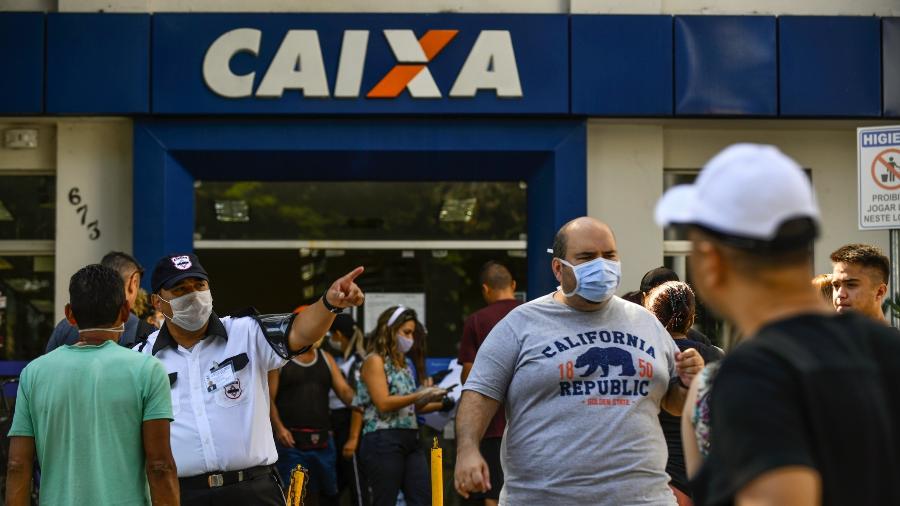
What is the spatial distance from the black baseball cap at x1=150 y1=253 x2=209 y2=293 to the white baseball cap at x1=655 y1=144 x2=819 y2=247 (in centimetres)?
358

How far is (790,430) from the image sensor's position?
2.04 metres

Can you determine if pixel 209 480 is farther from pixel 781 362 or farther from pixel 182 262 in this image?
pixel 781 362

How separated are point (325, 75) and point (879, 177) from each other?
4.59 metres

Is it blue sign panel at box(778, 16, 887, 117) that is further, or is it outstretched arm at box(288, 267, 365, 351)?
blue sign panel at box(778, 16, 887, 117)

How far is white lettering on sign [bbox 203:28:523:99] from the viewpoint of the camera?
9969 mm

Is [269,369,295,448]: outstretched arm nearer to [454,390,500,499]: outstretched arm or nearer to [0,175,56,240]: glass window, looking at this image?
[0,175,56,240]: glass window

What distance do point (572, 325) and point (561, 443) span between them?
49 centimetres

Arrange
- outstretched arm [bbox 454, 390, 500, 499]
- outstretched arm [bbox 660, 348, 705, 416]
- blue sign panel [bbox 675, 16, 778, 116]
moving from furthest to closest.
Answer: blue sign panel [bbox 675, 16, 778, 116]
outstretched arm [bbox 454, 390, 500, 499]
outstretched arm [bbox 660, 348, 705, 416]

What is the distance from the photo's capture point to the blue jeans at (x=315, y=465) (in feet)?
30.7

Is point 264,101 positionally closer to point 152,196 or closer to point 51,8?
point 152,196

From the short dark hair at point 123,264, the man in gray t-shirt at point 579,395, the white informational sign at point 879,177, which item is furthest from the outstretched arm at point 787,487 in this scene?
the white informational sign at point 879,177

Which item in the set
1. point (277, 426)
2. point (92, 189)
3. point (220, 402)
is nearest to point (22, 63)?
point (92, 189)

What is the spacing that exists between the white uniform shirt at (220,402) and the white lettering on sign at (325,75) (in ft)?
15.9

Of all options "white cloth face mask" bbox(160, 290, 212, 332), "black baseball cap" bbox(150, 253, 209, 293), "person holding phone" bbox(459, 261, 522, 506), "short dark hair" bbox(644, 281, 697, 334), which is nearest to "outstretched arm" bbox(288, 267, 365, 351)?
"white cloth face mask" bbox(160, 290, 212, 332)
